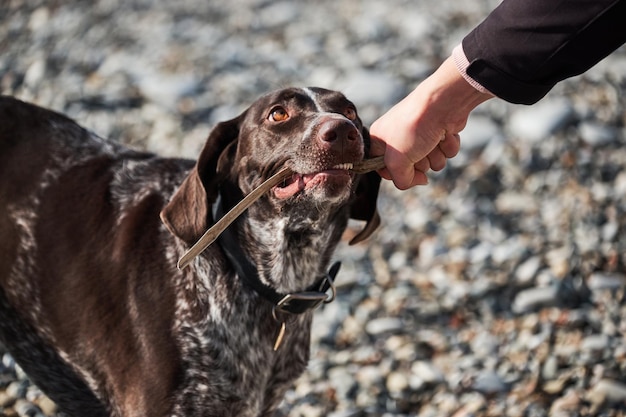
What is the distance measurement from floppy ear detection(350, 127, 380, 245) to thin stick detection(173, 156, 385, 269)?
0.36 metres

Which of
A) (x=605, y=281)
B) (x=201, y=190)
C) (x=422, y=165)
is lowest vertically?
(x=605, y=281)

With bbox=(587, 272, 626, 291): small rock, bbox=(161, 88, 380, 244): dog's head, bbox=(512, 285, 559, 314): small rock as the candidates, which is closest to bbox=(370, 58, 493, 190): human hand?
bbox=(161, 88, 380, 244): dog's head

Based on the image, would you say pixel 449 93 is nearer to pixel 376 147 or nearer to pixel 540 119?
pixel 376 147

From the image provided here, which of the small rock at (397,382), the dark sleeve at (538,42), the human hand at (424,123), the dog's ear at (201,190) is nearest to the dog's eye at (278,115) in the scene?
the dog's ear at (201,190)

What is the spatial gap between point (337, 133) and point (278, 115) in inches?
18.3

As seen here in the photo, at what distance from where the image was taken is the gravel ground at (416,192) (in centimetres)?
553

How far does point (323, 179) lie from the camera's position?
12.7 feet

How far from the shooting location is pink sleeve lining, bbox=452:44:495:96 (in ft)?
12.1

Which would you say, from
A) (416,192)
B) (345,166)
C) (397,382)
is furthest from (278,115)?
(416,192)

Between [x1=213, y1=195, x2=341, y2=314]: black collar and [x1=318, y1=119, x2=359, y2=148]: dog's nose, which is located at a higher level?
[x1=318, y1=119, x2=359, y2=148]: dog's nose

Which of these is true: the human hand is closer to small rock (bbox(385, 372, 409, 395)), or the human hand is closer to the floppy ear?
the floppy ear

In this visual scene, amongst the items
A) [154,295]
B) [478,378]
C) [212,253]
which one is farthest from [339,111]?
[478,378]

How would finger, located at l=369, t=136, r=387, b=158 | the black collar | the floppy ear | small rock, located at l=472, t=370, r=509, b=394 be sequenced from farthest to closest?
1. small rock, located at l=472, t=370, r=509, b=394
2. the floppy ear
3. the black collar
4. finger, located at l=369, t=136, r=387, b=158

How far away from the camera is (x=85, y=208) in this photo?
15.1 ft
